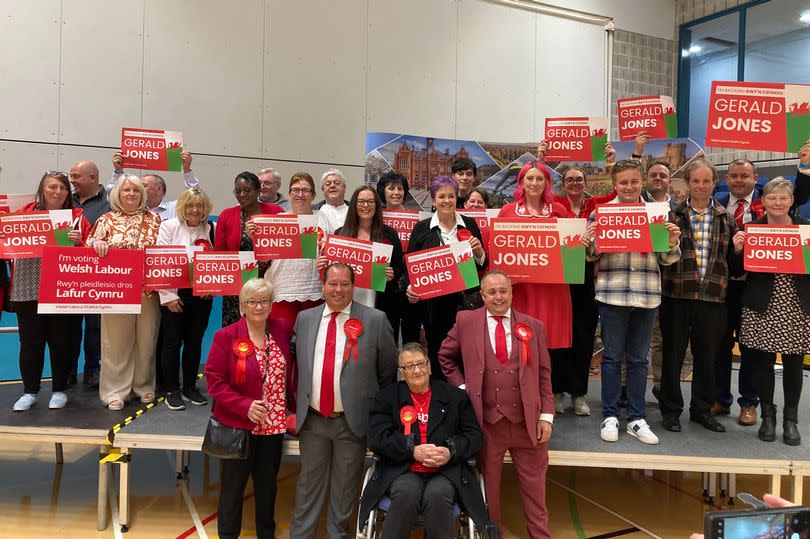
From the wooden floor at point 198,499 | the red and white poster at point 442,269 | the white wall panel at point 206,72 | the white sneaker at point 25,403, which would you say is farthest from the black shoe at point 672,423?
the white wall panel at point 206,72

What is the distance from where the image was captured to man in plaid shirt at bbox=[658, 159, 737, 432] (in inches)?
145

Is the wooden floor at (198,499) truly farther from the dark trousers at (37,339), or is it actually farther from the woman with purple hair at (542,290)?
the woman with purple hair at (542,290)

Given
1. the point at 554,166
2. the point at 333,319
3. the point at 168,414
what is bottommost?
the point at 168,414

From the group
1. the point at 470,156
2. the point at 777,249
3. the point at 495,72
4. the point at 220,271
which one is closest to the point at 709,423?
the point at 777,249

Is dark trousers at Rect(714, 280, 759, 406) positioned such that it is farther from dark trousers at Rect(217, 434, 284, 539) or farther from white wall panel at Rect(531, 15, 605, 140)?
white wall panel at Rect(531, 15, 605, 140)

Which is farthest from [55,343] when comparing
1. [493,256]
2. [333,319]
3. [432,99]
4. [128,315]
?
[432,99]

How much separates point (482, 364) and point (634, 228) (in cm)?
130

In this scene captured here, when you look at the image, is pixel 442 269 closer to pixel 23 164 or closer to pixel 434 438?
pixel 434 438

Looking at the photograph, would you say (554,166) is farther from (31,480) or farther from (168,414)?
(31,480)

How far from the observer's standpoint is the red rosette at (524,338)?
322cm

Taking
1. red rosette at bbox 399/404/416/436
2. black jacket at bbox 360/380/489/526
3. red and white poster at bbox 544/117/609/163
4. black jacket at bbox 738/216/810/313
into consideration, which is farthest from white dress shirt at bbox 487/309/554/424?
red and white poster at bbox 544/117/609/163

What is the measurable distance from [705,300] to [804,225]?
0.72 meters

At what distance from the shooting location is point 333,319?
3385 millimetres

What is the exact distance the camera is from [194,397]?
168 inches
